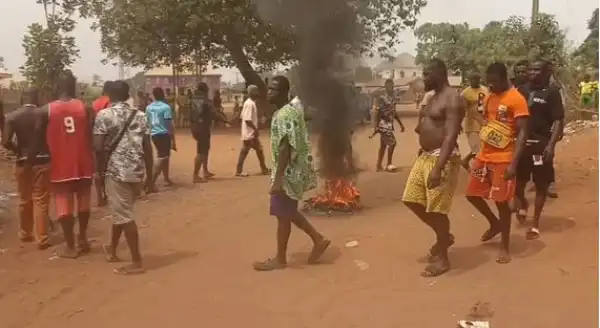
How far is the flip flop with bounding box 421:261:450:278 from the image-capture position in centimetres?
481

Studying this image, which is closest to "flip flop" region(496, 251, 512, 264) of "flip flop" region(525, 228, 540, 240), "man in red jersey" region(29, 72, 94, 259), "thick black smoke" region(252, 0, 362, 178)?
"flip flop" region(525, 228, 540, 240)

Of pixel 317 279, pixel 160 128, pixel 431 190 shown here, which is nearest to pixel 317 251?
pixel 317 279

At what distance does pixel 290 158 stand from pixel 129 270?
58.7 inches

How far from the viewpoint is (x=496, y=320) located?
399cm

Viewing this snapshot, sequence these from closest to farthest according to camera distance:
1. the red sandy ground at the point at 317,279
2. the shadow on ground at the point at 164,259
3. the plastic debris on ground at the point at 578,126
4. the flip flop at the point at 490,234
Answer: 1. the red sandy ground at the point at 317,279
2. the shadow on ground at the point at 164,259
3. the flip flop at the point at 490,234
4. the plastic debris on ground at the point at 578,126

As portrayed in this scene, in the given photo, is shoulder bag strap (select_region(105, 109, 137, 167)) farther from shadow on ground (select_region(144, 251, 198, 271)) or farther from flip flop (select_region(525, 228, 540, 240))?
flip flop (select_region(525, 228, 540, 240))

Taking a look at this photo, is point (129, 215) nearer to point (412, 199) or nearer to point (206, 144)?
point (412, 199)

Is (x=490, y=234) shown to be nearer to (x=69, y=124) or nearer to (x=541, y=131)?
(x=541, y=131)

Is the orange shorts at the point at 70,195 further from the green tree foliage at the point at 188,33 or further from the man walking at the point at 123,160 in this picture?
the green tree foliage at the point at 188,33

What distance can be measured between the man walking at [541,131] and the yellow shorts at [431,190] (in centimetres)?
133

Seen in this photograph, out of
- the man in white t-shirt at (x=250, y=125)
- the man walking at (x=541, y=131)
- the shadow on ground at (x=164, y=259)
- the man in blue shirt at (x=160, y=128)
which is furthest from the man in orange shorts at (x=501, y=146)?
the man in white t-shirt at (x=250, y=125)

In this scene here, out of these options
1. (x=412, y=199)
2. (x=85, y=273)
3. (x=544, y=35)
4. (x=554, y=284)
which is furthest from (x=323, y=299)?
(x=544, y=35)

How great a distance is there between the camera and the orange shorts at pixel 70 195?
5566mm

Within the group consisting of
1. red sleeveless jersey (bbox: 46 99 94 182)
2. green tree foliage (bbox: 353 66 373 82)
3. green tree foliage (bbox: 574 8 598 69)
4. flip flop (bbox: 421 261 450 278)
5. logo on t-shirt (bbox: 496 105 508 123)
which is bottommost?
flip flop (bbox: 421 261 450 278)
